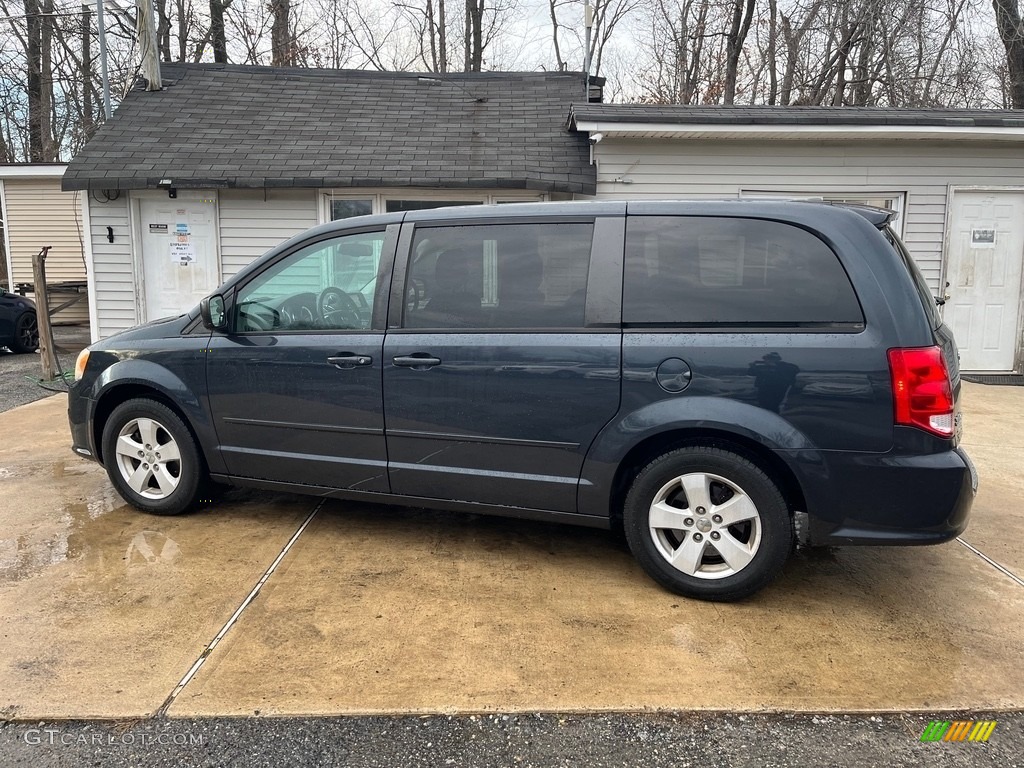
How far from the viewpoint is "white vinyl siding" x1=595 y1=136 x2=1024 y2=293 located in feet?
29.2

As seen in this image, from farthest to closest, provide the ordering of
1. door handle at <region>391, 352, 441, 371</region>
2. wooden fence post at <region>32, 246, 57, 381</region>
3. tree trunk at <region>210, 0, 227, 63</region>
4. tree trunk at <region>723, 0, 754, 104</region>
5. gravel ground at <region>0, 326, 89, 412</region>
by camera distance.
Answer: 1. tree trunk at <region>210, 0, 227, 63</region>
2. tree trunk at <region>723, 0, 754, 104</region>
3. wooden fence post at <region>32, 246, 57, 381</region>
4. gravel ground at <region>0, 326, 89, 412</region>
5. door handle at <region>391, 352, 441, 371</region>

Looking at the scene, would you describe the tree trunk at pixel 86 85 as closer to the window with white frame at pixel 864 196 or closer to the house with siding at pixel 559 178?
the house with siding at pixel 559 178

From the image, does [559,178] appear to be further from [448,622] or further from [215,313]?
[448,622]

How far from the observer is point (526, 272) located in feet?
11.7

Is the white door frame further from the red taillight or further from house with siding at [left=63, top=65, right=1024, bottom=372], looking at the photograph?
the red taillight

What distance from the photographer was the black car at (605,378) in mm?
3041

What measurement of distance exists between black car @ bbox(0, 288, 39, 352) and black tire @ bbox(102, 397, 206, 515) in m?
8.93

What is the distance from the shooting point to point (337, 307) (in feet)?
13.0

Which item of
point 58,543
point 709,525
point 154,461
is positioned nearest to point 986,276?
point 709,525

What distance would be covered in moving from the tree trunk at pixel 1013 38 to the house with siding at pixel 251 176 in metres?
11.7

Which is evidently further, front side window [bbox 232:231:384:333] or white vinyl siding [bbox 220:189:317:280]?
white vinyl siding [bbox 220:189:317:280]

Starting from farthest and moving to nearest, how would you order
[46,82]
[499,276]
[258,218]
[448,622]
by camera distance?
[46,82], [258,218], [499,276], [448,622]

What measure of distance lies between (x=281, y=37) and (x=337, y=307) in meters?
21.4

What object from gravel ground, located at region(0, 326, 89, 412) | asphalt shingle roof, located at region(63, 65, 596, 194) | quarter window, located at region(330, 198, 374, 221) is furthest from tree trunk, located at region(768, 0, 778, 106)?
gravel ground, located at region(0, 326, 89, 412)
